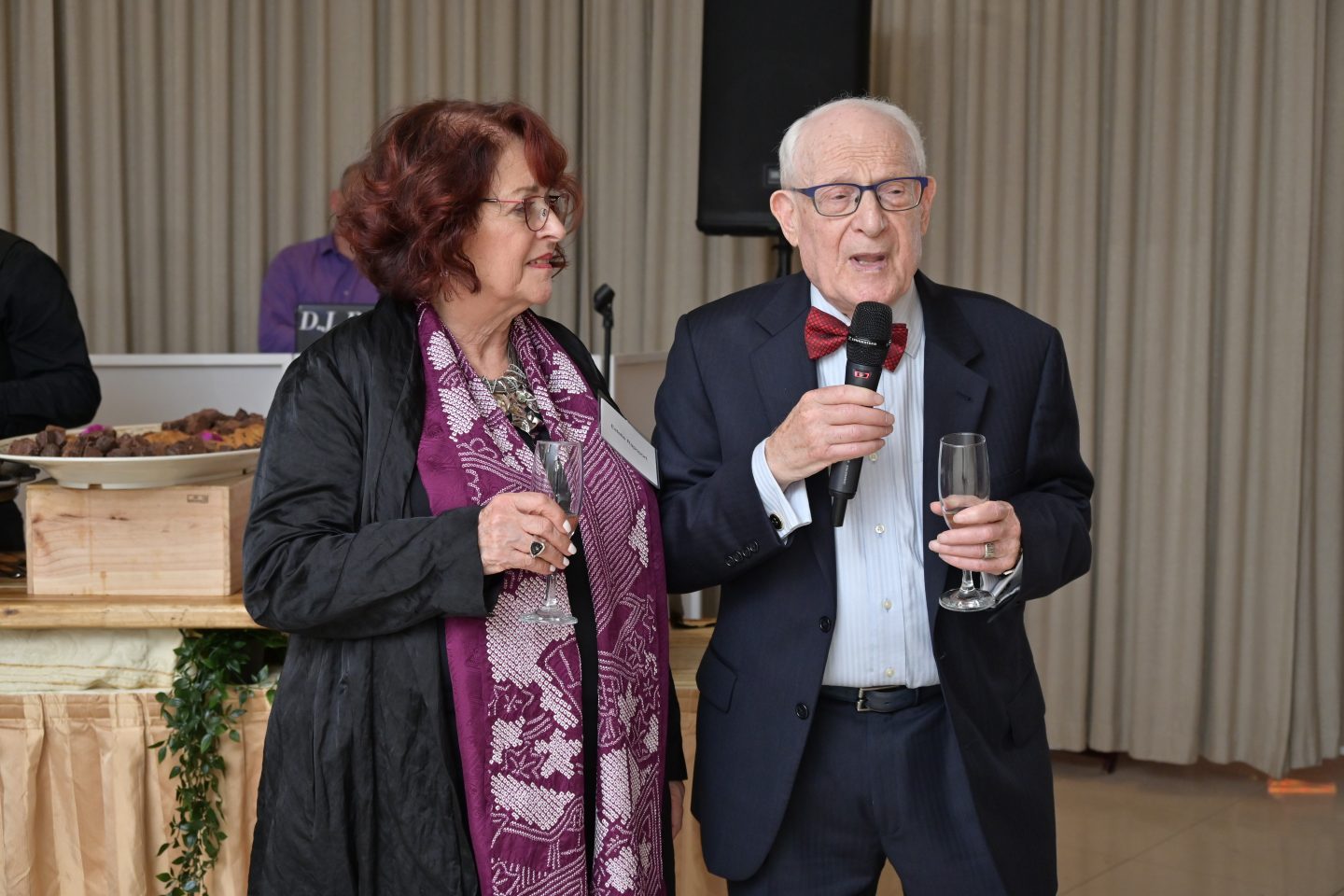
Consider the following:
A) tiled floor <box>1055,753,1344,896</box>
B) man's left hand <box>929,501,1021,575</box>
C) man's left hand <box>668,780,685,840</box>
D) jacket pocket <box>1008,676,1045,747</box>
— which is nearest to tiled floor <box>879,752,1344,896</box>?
tiled floor <box>1055,753,1344,896</box>

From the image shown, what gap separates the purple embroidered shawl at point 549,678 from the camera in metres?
1.87

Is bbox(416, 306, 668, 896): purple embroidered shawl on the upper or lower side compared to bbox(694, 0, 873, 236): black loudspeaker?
lower

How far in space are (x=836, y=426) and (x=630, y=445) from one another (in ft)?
1.42

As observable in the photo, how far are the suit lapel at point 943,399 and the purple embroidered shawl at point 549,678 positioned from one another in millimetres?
430

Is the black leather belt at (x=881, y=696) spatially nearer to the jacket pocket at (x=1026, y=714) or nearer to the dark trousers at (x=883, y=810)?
the dark trousers at (x=883, y=810)

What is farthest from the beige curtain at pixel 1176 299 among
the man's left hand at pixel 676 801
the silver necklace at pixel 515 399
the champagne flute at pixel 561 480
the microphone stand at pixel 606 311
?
the champagne flute at pixel 561 480

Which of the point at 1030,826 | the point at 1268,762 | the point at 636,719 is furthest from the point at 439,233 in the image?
the point at 1268,762

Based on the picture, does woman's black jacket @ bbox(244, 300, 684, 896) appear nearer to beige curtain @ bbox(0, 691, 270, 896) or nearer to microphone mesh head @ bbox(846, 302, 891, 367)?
microphone mesh head @ bbox(846, 302, 891, 367)

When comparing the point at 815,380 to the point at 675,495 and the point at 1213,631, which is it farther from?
the point at 1213,631

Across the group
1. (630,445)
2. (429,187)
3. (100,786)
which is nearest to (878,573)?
(630,445)

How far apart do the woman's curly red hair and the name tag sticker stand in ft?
0.99

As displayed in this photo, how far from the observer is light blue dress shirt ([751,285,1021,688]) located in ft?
6.28

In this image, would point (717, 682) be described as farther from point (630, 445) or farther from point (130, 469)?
point (130, 469)

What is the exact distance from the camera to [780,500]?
1895 millimetres
